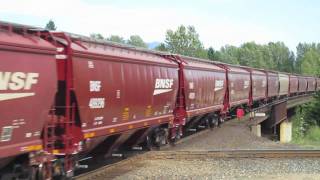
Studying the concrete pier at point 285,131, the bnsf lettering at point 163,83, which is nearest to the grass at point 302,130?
the concrete pier at point 285,131

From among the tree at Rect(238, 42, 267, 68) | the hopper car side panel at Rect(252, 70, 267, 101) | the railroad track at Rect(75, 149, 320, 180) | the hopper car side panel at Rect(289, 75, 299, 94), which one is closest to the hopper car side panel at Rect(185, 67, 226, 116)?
the railroad track at Rect(75, 149, 320, 180)

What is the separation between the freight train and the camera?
9.03 meters

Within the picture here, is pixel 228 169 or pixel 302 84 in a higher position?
pixel 302 84

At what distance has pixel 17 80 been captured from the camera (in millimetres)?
8891

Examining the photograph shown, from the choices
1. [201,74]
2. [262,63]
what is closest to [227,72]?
[201,74]

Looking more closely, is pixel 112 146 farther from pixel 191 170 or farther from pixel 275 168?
pixel 275 168

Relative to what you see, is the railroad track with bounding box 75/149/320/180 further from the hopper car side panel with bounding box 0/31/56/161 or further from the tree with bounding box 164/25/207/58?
the tree with bounding box 164/25/207/58

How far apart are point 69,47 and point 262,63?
534 ft

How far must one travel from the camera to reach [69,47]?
1138 cm

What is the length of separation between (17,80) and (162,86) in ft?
31.8

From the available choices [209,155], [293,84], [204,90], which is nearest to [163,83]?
[209,155]

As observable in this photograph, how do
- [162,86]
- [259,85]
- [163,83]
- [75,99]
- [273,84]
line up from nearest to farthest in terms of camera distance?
[75,99] < [162,86] < [163,83] < [259,85] < [273,84]

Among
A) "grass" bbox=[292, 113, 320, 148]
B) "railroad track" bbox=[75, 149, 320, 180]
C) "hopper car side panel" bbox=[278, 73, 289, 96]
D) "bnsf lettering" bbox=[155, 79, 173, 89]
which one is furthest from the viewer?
"hopper car side panel" bbox=[278, 73, 289, 96]

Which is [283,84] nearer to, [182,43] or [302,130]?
[302,130]
